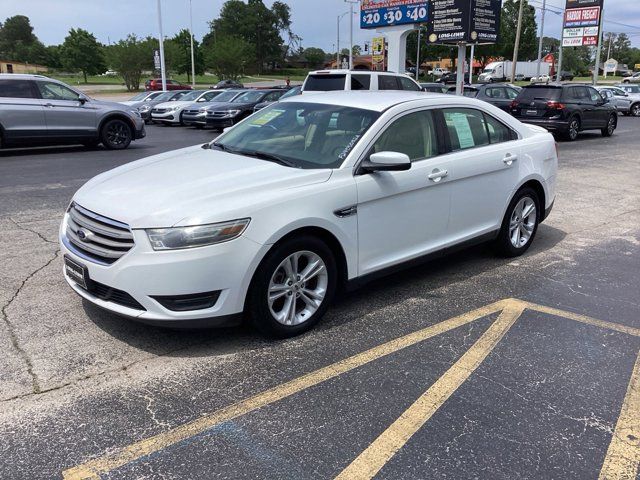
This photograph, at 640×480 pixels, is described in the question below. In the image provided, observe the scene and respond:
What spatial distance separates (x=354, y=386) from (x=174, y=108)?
21.0 metres

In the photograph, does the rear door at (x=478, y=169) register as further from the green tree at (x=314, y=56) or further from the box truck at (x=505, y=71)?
the green tree at (x=314, y=56)

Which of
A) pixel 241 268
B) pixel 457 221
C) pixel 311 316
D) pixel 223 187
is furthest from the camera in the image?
pixel 457 221

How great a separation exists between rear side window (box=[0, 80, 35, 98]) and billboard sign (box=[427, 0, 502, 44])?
750 inches

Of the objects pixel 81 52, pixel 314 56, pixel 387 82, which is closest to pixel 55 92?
pixel 387 82

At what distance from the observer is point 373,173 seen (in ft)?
14.0

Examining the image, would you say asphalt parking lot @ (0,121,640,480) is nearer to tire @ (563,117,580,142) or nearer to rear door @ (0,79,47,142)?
rear door @ (0,79,47,142)

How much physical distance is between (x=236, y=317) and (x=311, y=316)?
0.63m

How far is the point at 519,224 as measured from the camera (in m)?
5.92

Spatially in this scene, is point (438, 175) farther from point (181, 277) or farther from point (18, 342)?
point (18, 342)

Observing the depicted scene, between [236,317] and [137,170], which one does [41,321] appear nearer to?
[137,170]

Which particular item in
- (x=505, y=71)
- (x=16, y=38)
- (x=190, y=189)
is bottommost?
(x=190, y=189)

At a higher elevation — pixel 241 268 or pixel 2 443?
pixel 241 268

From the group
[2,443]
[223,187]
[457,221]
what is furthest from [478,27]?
[2,443]

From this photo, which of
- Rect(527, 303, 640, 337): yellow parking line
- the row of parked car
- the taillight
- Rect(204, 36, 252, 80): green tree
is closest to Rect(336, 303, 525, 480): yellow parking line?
Rect(527, 303, 640, 337): yellow parking line
